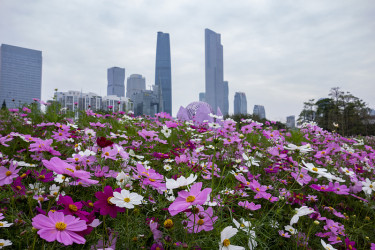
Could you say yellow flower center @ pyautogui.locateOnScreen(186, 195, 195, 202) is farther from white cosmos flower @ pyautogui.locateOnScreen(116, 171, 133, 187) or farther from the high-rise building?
the high-rise building

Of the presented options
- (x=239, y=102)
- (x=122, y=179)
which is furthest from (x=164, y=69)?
(x=122, y=179)

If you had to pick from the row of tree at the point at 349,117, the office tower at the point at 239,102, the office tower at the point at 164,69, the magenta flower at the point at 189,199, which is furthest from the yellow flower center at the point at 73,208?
the office tower at the point at 239,102

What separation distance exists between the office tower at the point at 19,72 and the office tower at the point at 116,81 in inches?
1994

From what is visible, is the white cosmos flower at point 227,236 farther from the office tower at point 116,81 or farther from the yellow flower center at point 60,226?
the office tower at point 116,81

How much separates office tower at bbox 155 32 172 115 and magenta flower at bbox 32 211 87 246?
524 ft

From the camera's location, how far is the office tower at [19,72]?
163625 millimetres

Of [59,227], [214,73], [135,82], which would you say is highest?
[214,73]

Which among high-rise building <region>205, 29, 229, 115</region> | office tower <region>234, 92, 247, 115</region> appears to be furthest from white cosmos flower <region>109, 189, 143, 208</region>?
high-rise building <region>205, 29, 229, 115</region>

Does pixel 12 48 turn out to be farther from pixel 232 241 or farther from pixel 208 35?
pixel 232 241

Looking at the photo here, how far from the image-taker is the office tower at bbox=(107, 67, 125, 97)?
182 meters

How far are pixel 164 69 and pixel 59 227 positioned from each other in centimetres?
17188

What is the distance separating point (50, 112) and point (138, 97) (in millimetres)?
93043

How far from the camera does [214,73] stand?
185m

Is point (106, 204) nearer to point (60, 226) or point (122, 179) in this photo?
point (60, 226)
